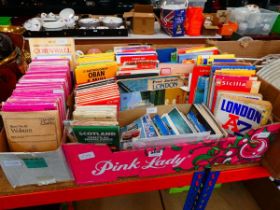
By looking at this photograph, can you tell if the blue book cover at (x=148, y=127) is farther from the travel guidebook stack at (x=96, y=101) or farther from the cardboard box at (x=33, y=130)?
the cardboard box at (x=33, y=130)

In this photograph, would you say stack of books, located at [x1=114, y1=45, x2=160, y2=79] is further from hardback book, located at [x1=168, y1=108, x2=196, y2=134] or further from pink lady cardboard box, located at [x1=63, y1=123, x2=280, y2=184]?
pink lady cardboard box, located at [x1=63, y1=123, x2=280, y2=184]

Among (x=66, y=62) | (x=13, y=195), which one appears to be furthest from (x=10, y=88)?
(x=13, y=195)

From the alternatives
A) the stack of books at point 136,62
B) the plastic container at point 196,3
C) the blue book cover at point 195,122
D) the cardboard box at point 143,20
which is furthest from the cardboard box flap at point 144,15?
the blue book cover at point 195,122

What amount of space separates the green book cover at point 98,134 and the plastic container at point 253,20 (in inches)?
85.6

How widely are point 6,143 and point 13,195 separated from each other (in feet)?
0.56

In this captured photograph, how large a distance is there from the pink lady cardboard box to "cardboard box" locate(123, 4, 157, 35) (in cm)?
173

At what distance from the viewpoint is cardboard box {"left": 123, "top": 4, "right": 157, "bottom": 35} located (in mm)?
2287

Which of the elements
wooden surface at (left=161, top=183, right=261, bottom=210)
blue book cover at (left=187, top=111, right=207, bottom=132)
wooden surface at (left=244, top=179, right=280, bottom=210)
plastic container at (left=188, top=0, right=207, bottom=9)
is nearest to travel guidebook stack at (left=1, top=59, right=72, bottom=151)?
blue book cover at (left=187, top=111, right=207, bottom=132)

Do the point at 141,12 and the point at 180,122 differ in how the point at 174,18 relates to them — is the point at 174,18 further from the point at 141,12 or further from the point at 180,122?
the point at 180,122

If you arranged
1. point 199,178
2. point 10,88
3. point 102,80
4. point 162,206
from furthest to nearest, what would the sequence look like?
point 162,206 < point 10,88 < point 102,80 < point 199,178

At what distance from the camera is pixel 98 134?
743mm

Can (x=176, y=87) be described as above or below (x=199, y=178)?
above

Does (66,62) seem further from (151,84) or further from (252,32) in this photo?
(252,32)

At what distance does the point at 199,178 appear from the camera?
892mm
